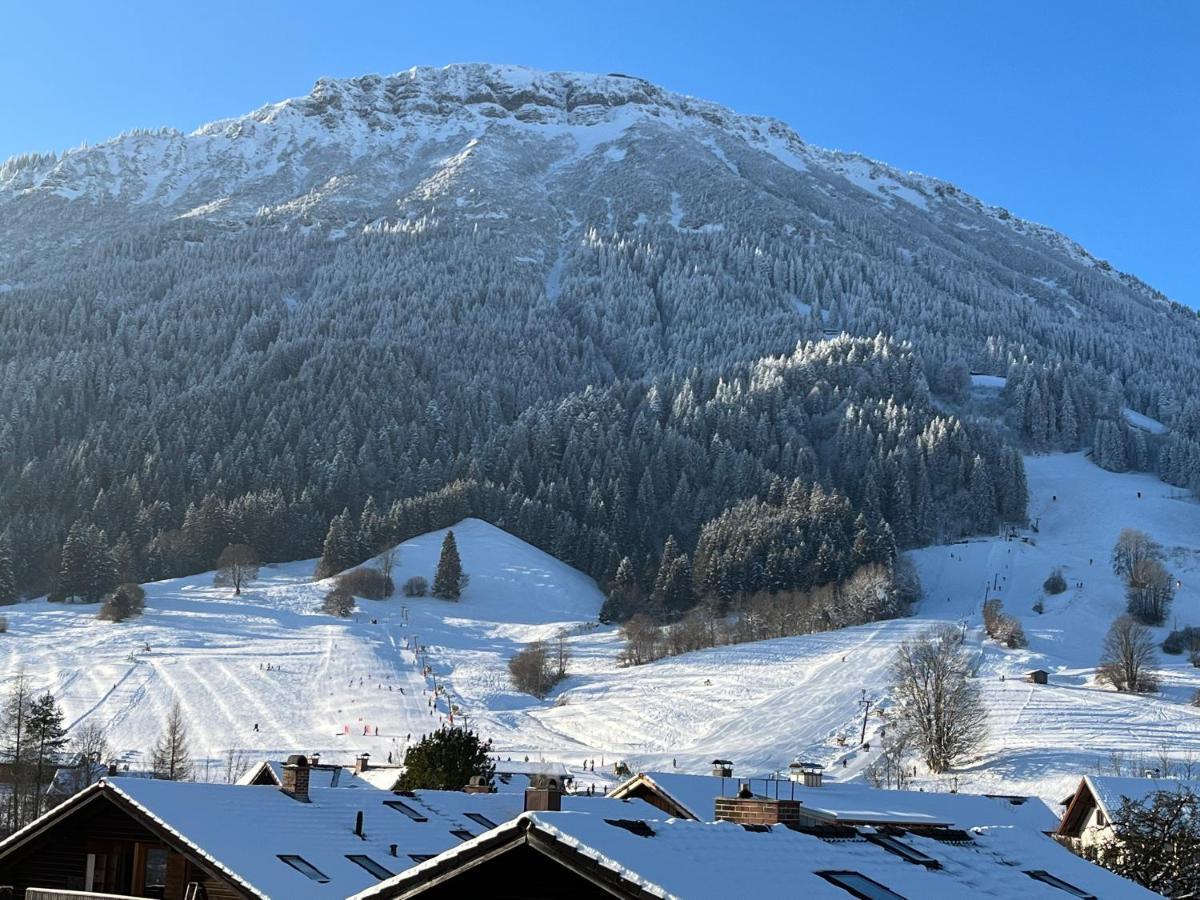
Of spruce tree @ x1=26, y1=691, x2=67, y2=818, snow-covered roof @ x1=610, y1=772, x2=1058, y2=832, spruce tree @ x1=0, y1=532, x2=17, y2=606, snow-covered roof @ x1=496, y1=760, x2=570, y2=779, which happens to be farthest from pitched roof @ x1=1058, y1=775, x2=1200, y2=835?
spruce tree @ x1=0, y1=532, x2=17, y2=606

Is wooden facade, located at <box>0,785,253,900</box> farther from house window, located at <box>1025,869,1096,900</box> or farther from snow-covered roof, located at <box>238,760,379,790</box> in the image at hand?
snow-covered roof, located at <box>238,760,379,790</box>

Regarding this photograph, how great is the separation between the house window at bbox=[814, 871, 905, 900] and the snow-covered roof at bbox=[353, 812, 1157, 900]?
0.05 m

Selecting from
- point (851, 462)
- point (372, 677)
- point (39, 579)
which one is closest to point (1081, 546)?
point (851, 462)

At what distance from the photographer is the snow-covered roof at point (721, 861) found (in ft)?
36.1

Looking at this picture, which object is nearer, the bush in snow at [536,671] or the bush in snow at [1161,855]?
the bush in snow at [1161,855]

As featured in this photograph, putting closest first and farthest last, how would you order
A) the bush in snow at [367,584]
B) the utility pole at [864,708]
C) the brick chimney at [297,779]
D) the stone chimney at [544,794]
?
the stone chimney at [544,794]
the brick chimney at [297,779]
the utility pole at [864,708]
the bush in snow at [367,584]

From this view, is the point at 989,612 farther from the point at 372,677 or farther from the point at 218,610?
the point at 218,610

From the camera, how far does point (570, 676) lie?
114m

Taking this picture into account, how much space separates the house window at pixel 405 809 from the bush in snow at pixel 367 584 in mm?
114909

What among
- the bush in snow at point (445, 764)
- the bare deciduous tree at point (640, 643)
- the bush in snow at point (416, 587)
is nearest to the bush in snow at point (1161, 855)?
the bush in snow at point (445, 764)

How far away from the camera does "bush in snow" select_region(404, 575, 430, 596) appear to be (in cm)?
14500

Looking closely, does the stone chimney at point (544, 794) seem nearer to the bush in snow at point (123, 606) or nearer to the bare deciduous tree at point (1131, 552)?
the bush in snow at point (123, 606)

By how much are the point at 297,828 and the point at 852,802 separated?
1922 cm

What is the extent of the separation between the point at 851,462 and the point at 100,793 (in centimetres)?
17706
